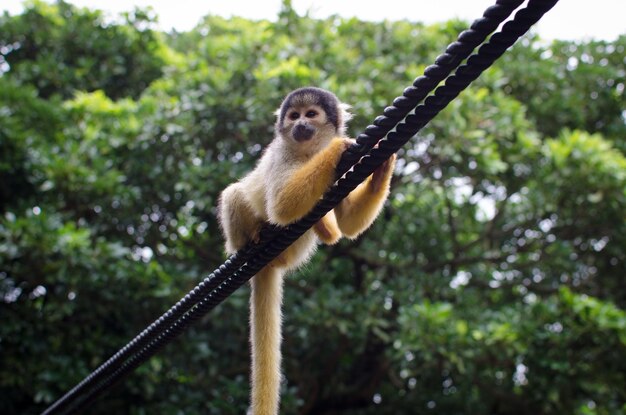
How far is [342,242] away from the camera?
798cm

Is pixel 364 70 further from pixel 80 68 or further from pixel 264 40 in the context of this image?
pixel 80 68

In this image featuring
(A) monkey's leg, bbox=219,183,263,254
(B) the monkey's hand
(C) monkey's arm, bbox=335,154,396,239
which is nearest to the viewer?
(B) the monkey's hand

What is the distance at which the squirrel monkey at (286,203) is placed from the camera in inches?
122

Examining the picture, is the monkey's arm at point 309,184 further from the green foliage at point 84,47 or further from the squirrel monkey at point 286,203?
the green foliage at point 84,47

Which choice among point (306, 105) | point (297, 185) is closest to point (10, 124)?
point (306, 105)

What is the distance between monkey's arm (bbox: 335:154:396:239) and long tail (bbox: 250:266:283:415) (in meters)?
0.64

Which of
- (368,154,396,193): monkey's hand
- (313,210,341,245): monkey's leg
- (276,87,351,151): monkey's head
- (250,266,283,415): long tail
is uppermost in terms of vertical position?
(276,87,351,151): monkey's head

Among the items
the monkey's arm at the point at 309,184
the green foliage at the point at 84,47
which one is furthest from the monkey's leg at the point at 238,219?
the green foliage at the point at 84,47

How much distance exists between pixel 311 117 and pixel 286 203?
2.78 feet

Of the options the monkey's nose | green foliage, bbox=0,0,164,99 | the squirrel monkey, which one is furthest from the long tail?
green foliage, bbox=0,0,164,99

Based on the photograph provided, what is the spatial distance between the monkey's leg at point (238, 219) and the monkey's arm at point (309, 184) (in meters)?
0.82

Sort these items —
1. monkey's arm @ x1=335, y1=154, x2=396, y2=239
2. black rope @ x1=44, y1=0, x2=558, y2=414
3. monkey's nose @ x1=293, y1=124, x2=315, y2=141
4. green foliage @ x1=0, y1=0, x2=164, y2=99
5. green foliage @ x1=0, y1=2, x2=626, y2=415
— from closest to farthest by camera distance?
black rope @ x1=44, y1=0, x2=558, y2=414 → monkey's arm @ x1=335, y1=154, x2=396, y2=239 → monkey's nose @ x1=293, y1=124, x2=315, y2=141 → green foliage @ x1=0, y1=2, x2=626, y2=415 → green foliage @ x1=0, y1=0, x2=164, y2=99

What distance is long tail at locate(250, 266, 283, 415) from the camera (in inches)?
131

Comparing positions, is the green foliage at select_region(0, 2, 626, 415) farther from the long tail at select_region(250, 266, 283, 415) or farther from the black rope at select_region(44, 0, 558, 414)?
the black rope at select_region(44, 0, 558, 414)
